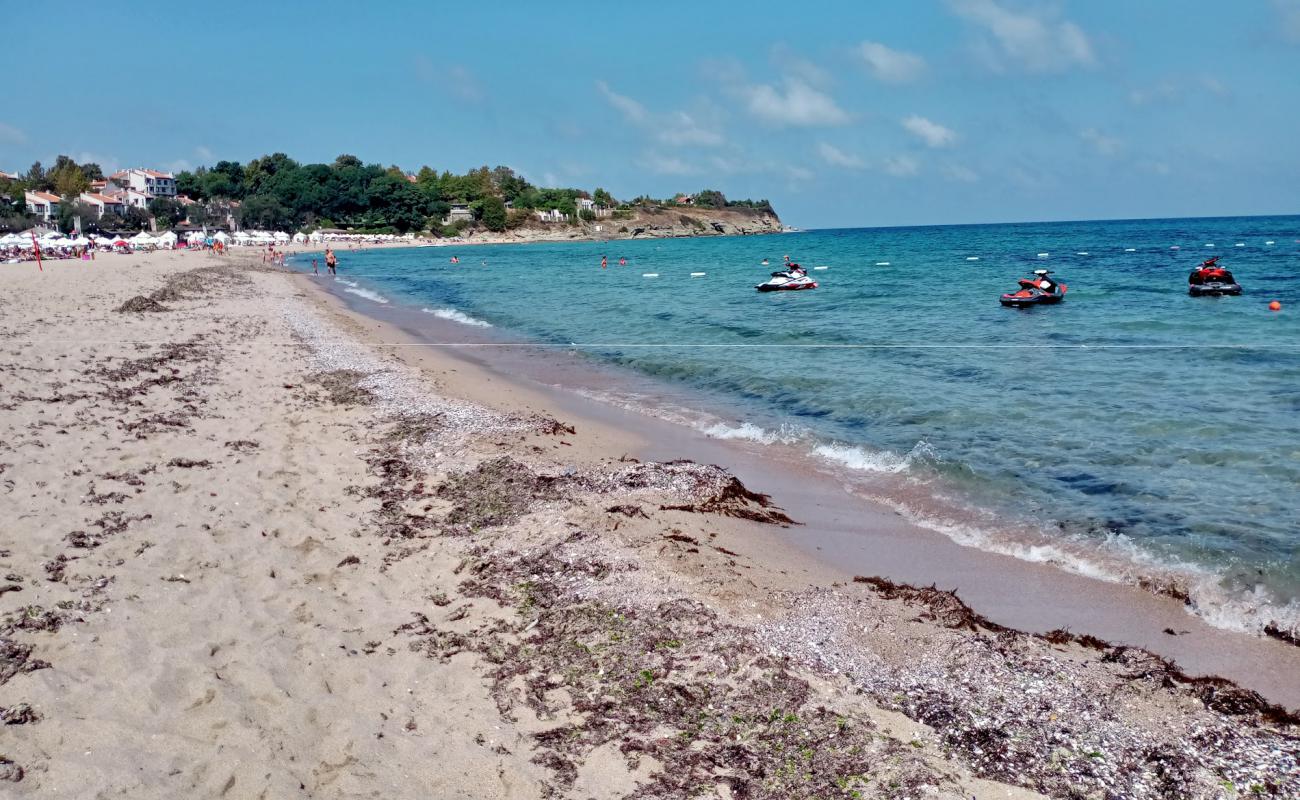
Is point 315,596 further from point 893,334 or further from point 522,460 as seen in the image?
point 893,334

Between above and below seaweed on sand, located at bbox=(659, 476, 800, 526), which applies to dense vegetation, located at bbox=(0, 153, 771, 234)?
above

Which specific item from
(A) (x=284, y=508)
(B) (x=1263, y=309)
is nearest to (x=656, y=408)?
(A) (x=284, y=508)

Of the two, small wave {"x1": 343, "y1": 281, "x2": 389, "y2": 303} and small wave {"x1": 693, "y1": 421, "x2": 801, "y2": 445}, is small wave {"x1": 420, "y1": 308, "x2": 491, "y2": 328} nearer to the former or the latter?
small wave {"x1": 343, "y1": 281, "x2": 389, "y2": 303}

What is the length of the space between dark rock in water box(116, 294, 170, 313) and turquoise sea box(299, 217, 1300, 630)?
9.35 meters

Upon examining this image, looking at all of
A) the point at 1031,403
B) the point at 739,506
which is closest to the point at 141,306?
the point at 739,506

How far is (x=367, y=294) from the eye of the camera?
1663 inches

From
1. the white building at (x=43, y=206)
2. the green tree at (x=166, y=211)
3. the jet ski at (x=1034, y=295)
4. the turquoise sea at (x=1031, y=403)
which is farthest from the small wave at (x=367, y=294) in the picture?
the green tree at (x=166, y=211)

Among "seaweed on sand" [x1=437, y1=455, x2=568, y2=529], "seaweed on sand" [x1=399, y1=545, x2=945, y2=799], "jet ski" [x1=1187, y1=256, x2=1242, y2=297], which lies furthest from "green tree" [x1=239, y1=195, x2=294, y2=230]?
"seaweed on sand" [x1=399, y1=545, x2=945, y2=799]

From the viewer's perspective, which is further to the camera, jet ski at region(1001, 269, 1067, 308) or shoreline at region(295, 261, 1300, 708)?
jet ski at region(1001, 269, 1067, 308)

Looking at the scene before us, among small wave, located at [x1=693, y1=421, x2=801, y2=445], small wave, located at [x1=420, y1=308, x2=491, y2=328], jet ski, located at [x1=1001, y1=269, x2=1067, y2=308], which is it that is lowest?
small wave, located at [x1=693, y1=421, x2=801, y2=445]

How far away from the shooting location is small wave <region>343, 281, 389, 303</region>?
3928 centimetres

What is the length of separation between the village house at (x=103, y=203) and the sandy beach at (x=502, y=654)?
121650 mm

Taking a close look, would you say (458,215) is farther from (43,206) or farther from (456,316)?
(456,316)

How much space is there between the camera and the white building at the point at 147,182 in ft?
455
